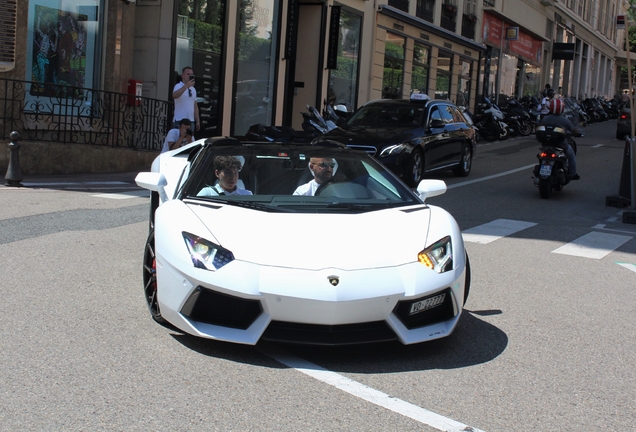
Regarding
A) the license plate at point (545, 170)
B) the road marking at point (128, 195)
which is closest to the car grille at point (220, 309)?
the road marking at point (128, 195)

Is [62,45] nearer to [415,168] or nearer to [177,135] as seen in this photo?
[177,135]

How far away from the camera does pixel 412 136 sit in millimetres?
14391

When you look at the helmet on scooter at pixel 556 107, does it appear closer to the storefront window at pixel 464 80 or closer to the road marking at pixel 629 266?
the road marking at pixel 629 266

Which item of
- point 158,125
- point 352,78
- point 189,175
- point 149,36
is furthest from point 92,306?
point 352,78

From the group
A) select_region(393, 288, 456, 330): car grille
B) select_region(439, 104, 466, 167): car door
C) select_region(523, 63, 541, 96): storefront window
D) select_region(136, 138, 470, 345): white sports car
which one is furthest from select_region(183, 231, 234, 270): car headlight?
select_region(523, 63, 541, 96): storefront window

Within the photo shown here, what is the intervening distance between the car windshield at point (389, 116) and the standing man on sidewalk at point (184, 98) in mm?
2949

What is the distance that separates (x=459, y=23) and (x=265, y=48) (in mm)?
15259

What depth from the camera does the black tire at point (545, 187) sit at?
13.4 m

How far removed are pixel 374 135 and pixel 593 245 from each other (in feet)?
18.4

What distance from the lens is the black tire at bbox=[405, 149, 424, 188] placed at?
14.1m

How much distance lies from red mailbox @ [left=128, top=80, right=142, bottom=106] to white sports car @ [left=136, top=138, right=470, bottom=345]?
11179mm

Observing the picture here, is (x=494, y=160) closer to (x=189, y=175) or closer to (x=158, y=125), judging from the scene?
(x=158, y=125)

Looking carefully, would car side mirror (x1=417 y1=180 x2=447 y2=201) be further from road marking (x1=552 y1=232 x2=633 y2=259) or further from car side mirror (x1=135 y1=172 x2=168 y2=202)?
road marking (x1=552 y1=232 x2=633 y2=259)

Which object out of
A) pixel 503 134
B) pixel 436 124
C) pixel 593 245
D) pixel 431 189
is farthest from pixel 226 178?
pixel 503 134
